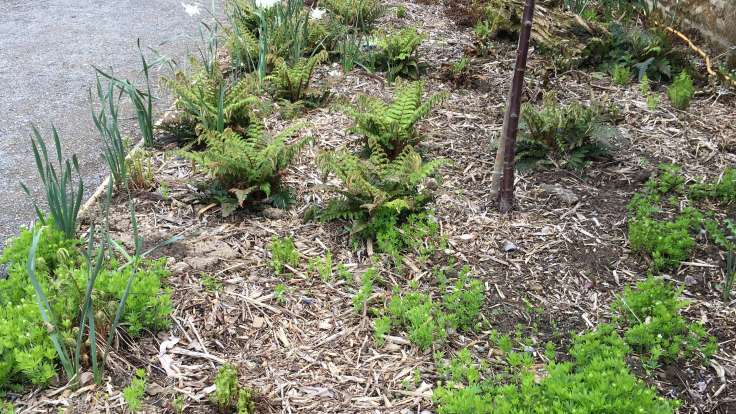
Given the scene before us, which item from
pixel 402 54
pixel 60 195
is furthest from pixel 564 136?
pixel 60 195

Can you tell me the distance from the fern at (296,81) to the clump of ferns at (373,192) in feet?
4.24

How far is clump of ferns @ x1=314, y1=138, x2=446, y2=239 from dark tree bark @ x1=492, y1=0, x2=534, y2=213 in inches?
13.8

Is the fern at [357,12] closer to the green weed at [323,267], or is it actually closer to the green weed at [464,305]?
the green weed at [323,267]

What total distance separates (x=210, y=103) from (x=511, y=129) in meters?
2.06

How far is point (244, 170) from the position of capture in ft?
11.4

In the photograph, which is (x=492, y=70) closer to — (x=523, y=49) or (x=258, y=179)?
(x=523, y=49)

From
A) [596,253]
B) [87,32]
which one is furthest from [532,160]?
[87,32]

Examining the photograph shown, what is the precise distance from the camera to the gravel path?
396 centimetres

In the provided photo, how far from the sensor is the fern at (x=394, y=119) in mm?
3928

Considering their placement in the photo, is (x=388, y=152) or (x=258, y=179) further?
(x=388, y=152)

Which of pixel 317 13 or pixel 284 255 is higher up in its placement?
pixel 317 13

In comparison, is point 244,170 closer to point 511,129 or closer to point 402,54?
point 511,129

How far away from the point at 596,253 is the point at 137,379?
227 cm

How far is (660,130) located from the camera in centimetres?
427
